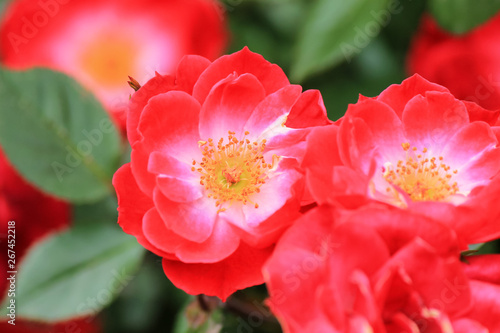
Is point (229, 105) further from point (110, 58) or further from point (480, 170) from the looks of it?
point (110, 58)

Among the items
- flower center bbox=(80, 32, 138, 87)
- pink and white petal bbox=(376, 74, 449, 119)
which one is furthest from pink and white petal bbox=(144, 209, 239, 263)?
flower center bbox=(80, 32, 138, 87)

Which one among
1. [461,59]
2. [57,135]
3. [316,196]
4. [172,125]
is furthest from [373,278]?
[461,59]

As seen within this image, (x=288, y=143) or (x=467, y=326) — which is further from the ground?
(x=288, y=143)

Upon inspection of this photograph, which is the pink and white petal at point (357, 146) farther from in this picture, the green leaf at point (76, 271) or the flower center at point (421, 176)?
the green leaf at point (76, 271)

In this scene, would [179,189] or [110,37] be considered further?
[110,37]

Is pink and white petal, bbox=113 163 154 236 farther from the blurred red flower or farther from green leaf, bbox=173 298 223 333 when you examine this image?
the blurred red flower

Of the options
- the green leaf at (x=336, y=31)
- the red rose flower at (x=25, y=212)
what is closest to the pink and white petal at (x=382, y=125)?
the green leaf at (x=336, y=31)

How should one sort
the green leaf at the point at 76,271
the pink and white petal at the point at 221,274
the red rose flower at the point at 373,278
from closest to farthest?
the red rose flower at the point at 373,278, the pink and white petal at the point at 221,274, the green leaf at the point at 76,271
